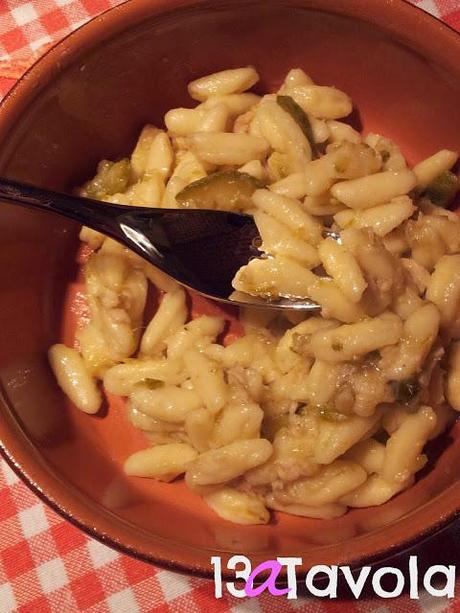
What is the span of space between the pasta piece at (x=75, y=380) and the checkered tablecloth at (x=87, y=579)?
0.14 meters

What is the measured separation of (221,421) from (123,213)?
0.29 m

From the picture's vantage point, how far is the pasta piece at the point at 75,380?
101 cm

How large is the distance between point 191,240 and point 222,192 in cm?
8

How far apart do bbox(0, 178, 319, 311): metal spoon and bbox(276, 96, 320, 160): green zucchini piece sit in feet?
0.50

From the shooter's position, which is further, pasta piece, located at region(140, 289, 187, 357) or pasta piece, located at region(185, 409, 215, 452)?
pasta piece, located at region(140, 289, 187, 357)

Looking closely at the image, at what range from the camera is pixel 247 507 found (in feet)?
3.04

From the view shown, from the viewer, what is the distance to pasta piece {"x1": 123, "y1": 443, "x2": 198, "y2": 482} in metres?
0.95

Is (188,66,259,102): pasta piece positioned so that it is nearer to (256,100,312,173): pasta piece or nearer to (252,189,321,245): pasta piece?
(256,100,312,173): pasta piece

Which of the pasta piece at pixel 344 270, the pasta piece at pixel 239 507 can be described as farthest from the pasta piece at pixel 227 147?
the pasta piece at pixel 239 507

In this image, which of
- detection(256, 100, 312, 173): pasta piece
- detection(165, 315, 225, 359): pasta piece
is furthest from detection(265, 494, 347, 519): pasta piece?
detection(256, 100, 312, 173): pasta piece

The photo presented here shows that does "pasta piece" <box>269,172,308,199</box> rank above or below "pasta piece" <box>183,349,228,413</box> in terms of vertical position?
above

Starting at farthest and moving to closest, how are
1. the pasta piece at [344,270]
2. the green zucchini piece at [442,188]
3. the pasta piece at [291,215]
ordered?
the green zucchini piece at [442,188] < the pasta piece at [291,215] < the pasta piece at [344,270]

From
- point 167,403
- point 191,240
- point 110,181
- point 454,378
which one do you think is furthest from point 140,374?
point 454,378

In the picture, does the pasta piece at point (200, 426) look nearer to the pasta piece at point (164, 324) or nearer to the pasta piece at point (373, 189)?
the pasta piece at point (164, 324)
